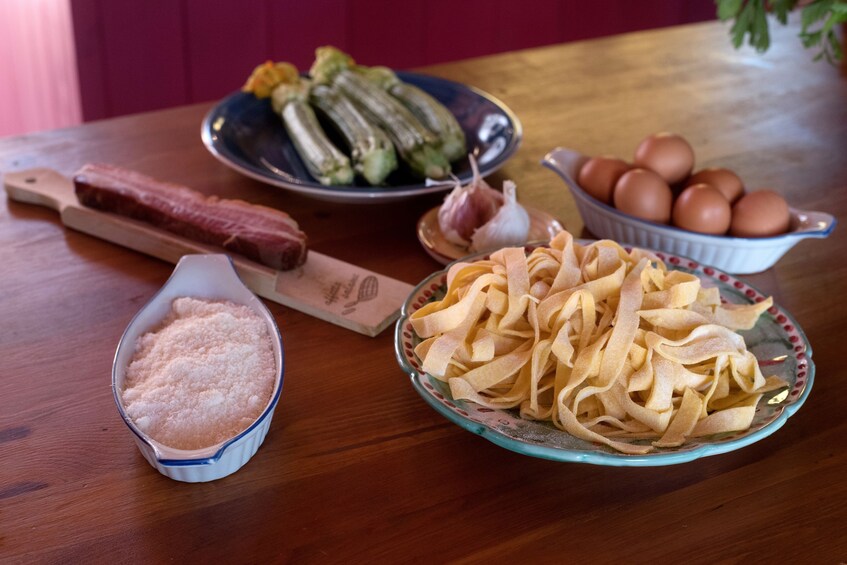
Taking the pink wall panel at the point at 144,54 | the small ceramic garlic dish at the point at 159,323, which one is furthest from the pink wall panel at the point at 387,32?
the small ceramic garlic dish at the point at 159,323

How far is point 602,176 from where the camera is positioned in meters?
1.26

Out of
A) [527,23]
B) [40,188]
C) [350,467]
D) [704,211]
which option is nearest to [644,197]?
[704,211]

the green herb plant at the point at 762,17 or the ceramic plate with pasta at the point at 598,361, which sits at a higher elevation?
the green herb plant at the point at 762,17

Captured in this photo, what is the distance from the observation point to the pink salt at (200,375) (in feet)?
2.64

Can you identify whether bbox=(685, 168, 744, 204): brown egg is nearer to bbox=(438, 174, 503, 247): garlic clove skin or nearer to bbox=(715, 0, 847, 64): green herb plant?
bbox=(438, 174, 503, 247): garlic clove skin

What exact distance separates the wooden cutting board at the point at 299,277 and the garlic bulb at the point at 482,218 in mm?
113

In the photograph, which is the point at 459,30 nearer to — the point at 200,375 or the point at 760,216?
the point at 760,216

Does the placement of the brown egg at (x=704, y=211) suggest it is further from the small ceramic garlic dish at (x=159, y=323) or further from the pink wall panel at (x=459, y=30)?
the pink wall panel at (x=459, y=30)

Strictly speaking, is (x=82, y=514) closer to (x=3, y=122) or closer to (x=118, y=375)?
(x=118, y=375)

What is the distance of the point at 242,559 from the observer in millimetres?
756

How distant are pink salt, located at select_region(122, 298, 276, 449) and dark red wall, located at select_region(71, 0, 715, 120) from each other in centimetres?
183

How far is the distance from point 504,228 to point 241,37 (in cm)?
182

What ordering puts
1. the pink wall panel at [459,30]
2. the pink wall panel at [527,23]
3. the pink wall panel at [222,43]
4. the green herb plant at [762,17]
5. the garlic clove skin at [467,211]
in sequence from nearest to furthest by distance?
the garlic clove skin at [467,211]
the green herb plant at [762,17]
the pink wall panel at [222,43]
the pink wall panel at [459,30]
the pink wall panel at [527,23]

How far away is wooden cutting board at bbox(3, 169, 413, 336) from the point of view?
3.56 ft
